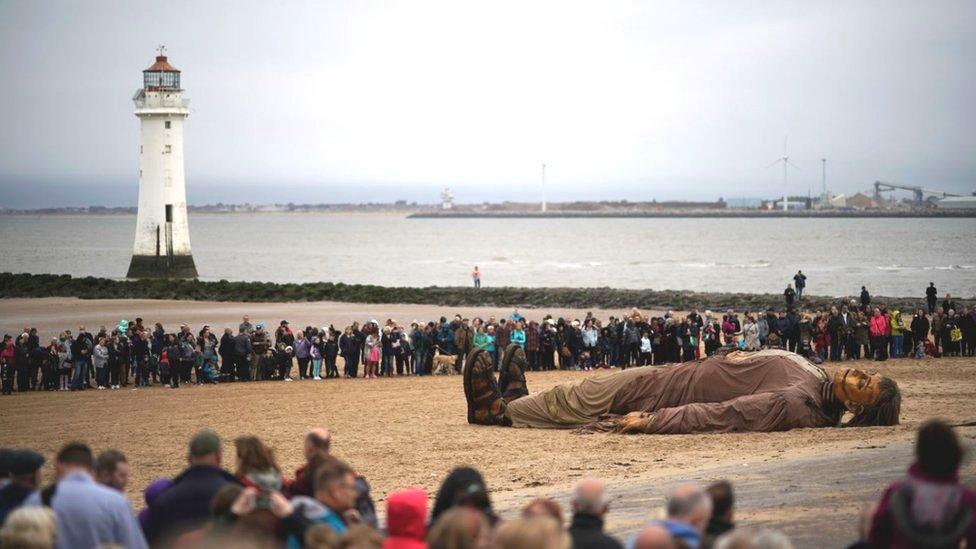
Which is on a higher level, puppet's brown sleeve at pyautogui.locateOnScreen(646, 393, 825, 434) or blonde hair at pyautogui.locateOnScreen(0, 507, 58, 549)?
blonde hair at pyautogui.locateOnScreen(0, 507, 58, 549)

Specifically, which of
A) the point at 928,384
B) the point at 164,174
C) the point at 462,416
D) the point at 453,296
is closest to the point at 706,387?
the point at 462,416

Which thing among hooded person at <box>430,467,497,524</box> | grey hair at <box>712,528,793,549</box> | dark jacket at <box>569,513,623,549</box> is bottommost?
dark jacket at <box>569,513,623,549</box>

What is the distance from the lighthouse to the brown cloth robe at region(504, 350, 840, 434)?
4431 cm

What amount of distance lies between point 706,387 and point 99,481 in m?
12.8

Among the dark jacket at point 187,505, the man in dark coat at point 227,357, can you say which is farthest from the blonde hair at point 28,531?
the man in dark coat at point 227,357

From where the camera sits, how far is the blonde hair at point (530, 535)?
5.94 meters

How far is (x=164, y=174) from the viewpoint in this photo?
61.1m

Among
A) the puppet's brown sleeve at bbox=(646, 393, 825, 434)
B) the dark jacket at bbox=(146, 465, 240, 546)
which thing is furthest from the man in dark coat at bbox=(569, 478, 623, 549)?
the puppet's brown sleeve at bbox=(646, 393, 825, 434)

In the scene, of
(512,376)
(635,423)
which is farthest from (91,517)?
(512,376)

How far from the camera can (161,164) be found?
61.1 m

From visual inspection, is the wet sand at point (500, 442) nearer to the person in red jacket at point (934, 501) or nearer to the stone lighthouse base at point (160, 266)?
the person in red jacket at point (934, 501)

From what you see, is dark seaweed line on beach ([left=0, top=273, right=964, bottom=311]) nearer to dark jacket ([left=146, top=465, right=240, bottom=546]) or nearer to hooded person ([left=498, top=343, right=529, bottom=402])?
hooded person ([left=498, top=343, right=529, bottom=402])

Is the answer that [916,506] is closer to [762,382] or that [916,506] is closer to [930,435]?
[930,435]

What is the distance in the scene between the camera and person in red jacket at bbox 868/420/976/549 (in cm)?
659
